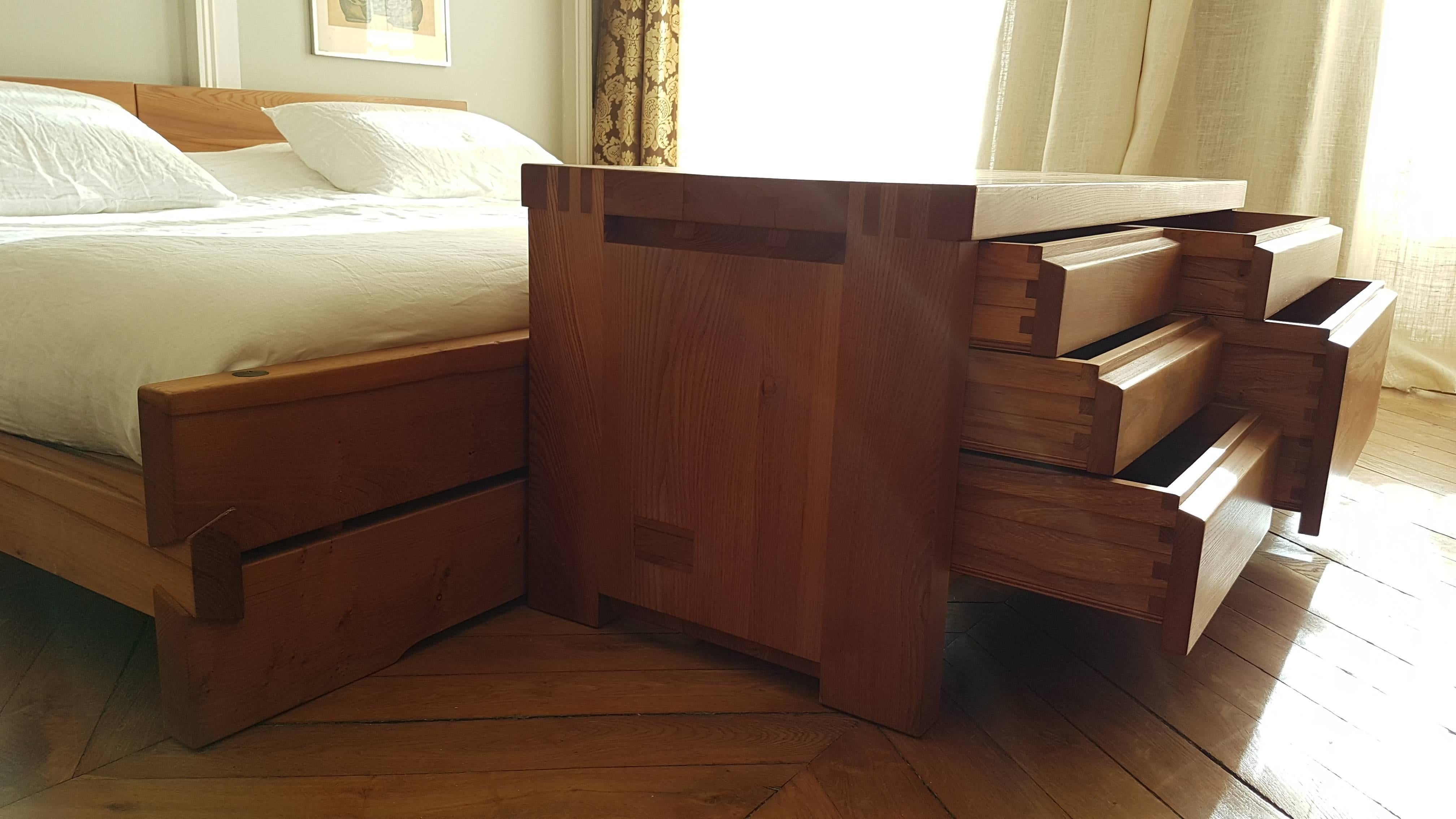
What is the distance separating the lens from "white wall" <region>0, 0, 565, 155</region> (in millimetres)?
2279

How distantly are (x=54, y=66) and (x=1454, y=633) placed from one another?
9.18 ft

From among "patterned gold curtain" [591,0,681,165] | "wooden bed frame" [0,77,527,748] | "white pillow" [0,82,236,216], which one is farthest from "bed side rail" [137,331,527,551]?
"patterned gold curtain" [591,0,681,165]

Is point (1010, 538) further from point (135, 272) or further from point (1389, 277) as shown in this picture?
point (1389, 277)

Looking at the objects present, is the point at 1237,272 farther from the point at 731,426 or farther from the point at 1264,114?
the point at 1264,114

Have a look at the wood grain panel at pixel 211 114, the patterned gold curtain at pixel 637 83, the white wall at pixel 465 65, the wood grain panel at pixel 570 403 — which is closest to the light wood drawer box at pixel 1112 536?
the wood grain panel at pixel 570 403

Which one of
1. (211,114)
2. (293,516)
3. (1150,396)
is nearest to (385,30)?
(211,114)

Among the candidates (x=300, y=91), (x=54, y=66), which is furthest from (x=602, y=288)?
(x=300, y=91)

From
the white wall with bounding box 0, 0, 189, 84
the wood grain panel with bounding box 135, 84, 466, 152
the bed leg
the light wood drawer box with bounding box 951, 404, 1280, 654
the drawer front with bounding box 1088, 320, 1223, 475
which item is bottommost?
the bed leg

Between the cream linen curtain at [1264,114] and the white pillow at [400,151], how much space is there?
1506mm

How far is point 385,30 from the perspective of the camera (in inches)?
117

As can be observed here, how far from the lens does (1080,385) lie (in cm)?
90

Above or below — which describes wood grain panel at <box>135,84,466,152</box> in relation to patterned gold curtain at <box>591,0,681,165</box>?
below

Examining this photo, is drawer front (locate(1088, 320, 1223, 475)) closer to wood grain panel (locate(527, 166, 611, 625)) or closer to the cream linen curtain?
wood grain panel (locate(527, 166, 611, 625))

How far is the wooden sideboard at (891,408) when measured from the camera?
0.92 meters
